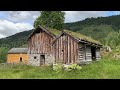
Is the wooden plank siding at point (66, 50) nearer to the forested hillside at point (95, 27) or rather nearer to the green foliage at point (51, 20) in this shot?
the green foliage at point (51, 20)

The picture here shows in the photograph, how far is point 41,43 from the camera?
3409 cm

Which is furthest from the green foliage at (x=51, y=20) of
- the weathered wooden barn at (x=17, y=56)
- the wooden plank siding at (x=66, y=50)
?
the wooden plank siding at (x=66, y=50)

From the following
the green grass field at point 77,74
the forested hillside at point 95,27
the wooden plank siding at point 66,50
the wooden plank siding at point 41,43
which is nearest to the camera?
the green grass field at point 77,74

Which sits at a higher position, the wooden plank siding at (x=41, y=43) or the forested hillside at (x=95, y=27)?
the forested hillside at (x=95, y=27)

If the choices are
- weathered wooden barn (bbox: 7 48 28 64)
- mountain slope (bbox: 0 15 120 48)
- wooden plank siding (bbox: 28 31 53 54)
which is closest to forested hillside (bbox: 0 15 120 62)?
mountain slope (bbox: 0 15 120 48)

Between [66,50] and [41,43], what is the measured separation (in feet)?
23.1

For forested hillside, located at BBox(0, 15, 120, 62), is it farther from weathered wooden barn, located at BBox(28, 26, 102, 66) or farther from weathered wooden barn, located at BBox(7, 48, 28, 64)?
weathered wooden barn, located at BBox(28, 26, 102, 66)

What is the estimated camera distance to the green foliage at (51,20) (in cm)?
5116

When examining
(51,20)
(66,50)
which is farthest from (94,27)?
(66,50)

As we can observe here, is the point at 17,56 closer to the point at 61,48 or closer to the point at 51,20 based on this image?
the point at 51,20

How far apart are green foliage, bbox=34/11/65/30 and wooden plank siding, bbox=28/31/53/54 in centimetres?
1628
